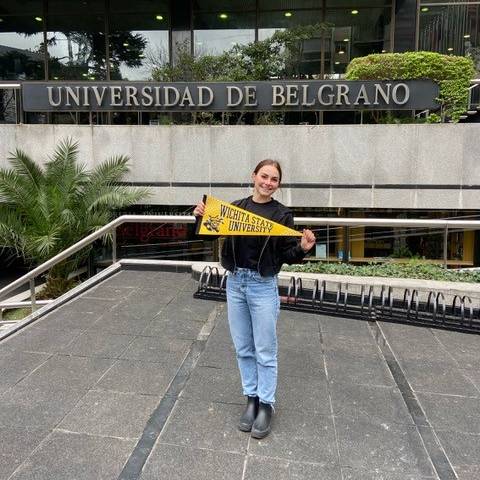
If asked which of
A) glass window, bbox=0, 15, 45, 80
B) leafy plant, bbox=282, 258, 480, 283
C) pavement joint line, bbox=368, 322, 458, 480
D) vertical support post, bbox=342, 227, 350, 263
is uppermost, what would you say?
glass window, bbox=0, 15, 45, 80

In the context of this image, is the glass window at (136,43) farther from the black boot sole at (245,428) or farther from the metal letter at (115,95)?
the black boot sole at (245,428)

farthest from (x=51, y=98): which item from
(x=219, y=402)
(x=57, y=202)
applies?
(x=219, y=402)

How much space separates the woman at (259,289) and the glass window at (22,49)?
13673 mm

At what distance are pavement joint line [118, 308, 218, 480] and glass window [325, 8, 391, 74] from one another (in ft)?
37.5

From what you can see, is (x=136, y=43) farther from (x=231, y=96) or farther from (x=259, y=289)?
(x=259, y=289)

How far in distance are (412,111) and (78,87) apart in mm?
7496

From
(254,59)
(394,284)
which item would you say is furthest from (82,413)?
(254,59)

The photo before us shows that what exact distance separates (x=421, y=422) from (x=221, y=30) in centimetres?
1314

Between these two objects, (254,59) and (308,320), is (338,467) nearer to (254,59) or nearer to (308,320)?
(308,320)

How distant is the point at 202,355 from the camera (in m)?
4.35

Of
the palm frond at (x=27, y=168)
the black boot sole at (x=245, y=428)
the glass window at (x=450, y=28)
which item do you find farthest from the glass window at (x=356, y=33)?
the black boot sole at (x=245, y=428)

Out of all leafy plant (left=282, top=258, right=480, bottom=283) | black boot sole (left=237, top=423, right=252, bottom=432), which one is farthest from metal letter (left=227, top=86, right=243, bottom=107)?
black boot sole (left=237, top=423, right=252, bottom=432)

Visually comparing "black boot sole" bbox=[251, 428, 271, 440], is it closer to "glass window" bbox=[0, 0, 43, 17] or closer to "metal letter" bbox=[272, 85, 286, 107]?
"metal letter" bbox=[272, 85, 286, 107]

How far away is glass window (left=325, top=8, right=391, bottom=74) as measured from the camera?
13.3 metres
